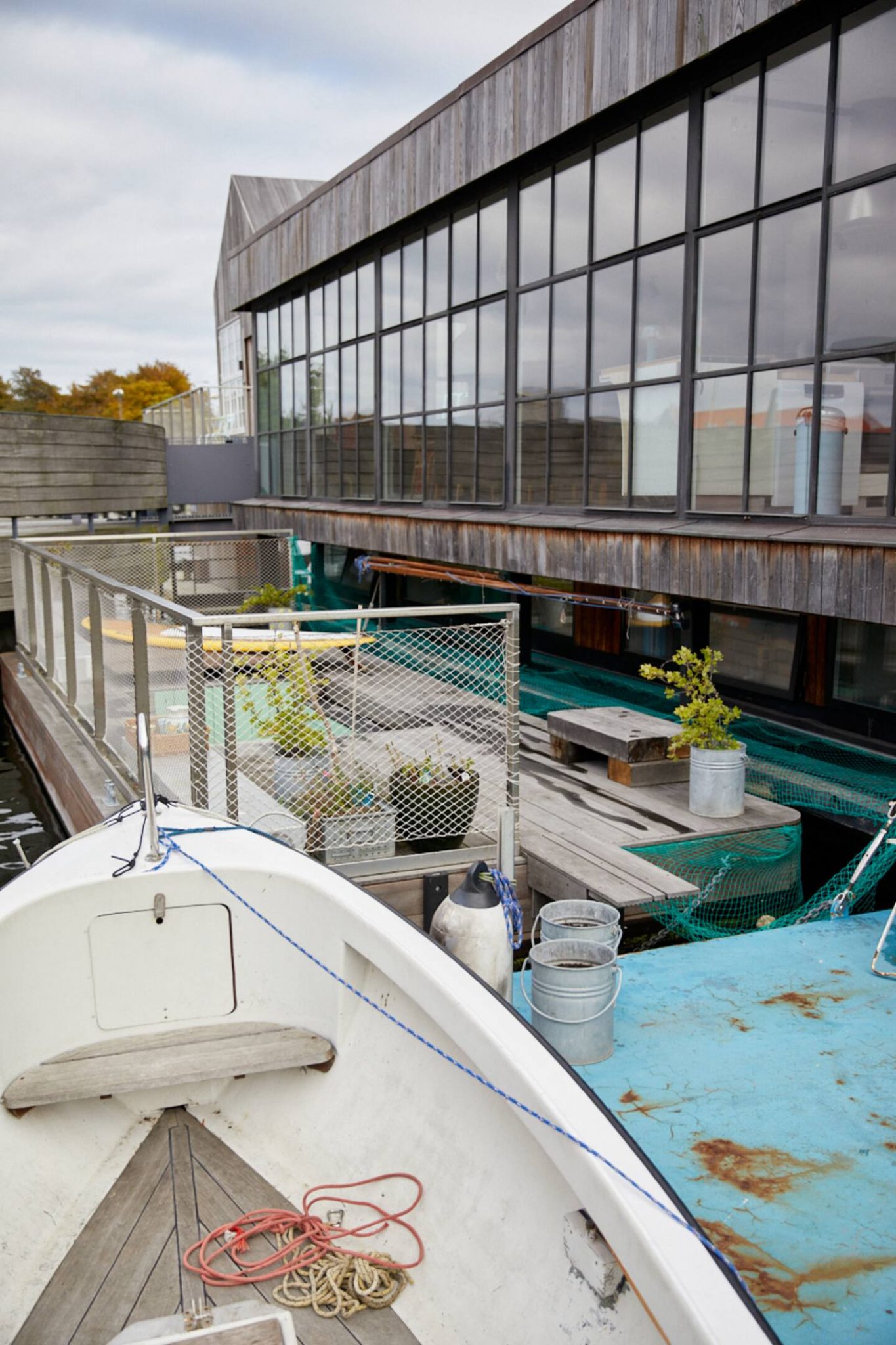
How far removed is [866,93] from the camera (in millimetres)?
6801

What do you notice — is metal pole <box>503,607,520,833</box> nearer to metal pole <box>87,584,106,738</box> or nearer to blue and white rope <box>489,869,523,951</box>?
blue and white rope <box>489,869,523,951</box>

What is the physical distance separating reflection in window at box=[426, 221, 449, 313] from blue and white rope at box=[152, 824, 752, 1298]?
31.3 feet

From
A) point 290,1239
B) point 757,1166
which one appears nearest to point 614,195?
point 757,1166

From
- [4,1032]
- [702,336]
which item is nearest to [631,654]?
[702,336]

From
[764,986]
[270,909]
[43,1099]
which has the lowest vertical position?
[764,986]

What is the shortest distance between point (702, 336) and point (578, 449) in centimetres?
195

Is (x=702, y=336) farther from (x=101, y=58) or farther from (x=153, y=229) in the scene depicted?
(x=153, y=229)

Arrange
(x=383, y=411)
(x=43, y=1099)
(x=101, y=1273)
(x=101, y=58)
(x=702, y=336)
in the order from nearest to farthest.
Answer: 1. (x=101, y=1273)
2. (x=43, y=1099)
3. (x=702, y=336)
4. (x=383, y=411)
5. (x=101, y=58)

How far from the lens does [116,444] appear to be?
20.6 metres

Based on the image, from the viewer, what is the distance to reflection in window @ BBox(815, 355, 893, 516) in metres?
6.78

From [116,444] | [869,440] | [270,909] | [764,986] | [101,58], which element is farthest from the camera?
[101,58]

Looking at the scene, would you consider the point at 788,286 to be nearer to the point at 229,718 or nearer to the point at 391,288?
the point at 229,718

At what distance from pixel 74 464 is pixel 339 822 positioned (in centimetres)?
1600

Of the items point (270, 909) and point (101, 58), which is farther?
→ point (101, 58)
